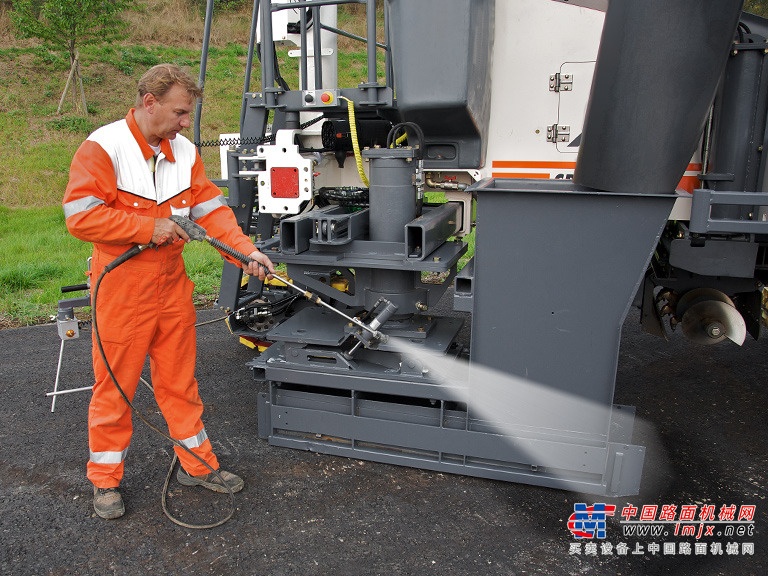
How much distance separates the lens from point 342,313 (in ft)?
10.7

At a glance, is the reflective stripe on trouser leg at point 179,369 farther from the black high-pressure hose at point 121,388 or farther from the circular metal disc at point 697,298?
the circular metal disc at point 697,298

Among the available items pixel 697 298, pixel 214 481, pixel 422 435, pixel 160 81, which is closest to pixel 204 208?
pixel 160 81

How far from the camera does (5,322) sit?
231 inches

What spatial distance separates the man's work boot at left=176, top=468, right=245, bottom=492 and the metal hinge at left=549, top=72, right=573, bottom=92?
8.84 ft

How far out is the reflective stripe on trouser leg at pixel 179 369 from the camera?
300 cm

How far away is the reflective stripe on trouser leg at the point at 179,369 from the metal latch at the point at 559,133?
2.12 meters

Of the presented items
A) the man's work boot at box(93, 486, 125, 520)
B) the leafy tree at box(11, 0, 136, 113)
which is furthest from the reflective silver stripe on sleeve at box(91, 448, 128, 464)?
the leafy tree at box(11, 0, 136, 113)

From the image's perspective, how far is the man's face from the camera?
278 centimetres

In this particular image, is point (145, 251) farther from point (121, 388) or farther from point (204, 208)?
point (121, 388)

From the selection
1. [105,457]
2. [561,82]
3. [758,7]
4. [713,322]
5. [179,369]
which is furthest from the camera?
[758,7]

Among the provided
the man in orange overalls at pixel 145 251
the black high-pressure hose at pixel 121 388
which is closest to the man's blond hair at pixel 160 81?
the man in orange overalls at pixel 145 251

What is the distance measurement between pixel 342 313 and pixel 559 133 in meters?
1.58

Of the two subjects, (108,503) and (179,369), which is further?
(179,369)

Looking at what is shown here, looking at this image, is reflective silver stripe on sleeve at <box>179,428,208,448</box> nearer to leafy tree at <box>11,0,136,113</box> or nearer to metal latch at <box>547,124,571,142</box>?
metal latch at <box>547,124,571,142</box>
